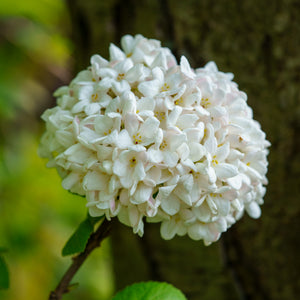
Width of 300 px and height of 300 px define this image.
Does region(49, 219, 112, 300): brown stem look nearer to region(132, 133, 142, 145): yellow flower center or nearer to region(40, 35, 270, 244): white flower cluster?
region(40, 35, 270, 244): white flower cluster

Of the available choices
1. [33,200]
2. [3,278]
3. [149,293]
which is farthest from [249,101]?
[33,200]

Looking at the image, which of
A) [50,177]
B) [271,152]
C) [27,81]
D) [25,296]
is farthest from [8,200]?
[271,152]

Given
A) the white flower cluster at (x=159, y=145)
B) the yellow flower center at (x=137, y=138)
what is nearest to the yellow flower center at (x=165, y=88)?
the white flower cluster at (x=159, y=145)

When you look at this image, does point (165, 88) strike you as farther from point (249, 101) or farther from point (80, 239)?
point (249, 101)

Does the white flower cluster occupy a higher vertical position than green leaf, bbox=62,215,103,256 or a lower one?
higher

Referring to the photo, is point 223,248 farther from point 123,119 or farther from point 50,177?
point 50,177

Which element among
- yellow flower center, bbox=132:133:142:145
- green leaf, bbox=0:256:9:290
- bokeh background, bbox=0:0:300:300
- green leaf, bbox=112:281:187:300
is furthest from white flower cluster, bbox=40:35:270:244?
bokeh background, bbox=0:0:300:300
